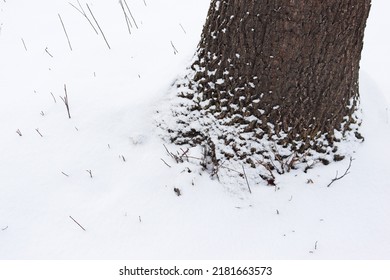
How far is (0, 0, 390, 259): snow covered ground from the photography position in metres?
1.97

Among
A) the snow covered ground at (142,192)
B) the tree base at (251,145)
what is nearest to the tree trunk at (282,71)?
the tree base at (251,145)

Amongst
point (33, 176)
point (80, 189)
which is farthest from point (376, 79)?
point (33, 176)

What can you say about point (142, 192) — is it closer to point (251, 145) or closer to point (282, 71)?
point (251, 145)

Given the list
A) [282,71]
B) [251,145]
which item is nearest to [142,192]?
[251,145]

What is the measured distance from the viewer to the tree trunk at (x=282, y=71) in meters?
1.90

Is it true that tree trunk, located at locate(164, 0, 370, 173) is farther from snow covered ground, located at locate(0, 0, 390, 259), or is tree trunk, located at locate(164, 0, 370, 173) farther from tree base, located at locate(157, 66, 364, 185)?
snow covered ground, located at locate(0, 0, 390, 259)

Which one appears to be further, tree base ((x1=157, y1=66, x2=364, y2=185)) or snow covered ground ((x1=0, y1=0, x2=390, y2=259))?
tree base ((x1=157, y1=66, x2=364, y2=185))

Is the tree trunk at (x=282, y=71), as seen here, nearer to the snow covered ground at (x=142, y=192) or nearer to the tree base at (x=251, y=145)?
the tree base at (x=251, y=145)

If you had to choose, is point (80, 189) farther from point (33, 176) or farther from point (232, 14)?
point (232, 14)

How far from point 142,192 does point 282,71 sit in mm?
1057

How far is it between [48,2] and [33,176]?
11.5 feet

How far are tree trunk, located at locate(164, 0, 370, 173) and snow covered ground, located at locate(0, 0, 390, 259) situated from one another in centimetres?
23

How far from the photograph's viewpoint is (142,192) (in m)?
2.19

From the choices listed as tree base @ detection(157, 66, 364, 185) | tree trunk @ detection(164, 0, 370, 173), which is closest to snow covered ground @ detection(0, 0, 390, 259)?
tree base @ detection(157, 66, 364, 185)
